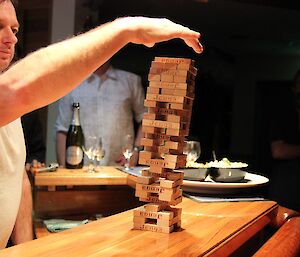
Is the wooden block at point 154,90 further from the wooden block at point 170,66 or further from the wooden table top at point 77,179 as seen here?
the wooden table top at point 77,179

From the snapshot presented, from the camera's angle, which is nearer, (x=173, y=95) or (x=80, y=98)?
(x=173, y=95)

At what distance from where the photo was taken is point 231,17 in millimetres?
5613

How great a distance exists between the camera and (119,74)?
3520 mm

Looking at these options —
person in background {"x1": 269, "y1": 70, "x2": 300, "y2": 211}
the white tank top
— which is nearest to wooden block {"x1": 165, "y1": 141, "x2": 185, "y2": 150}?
the white tank top

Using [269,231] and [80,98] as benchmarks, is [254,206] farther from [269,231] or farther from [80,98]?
[80,98]

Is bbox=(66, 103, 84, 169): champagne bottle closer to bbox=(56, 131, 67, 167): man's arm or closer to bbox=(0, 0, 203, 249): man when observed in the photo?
bbox=(56, 131, 67, 167): man's arm

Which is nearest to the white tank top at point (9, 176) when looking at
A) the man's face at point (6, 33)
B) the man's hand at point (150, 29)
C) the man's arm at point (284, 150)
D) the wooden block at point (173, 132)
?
the man's face at point (6, 33)

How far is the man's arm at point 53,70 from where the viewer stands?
0.80m

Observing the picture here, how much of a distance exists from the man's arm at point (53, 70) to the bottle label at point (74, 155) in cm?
145

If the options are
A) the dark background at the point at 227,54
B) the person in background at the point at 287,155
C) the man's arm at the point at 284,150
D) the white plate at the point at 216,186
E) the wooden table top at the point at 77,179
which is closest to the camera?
the white plate at the point at 216,186

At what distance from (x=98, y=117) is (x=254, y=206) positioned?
6.70 ft

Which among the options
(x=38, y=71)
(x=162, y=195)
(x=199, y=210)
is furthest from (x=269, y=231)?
(x=38, y=71)

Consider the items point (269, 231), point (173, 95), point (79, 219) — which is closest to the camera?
point (173, 95)

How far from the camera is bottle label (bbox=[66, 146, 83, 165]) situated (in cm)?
231
